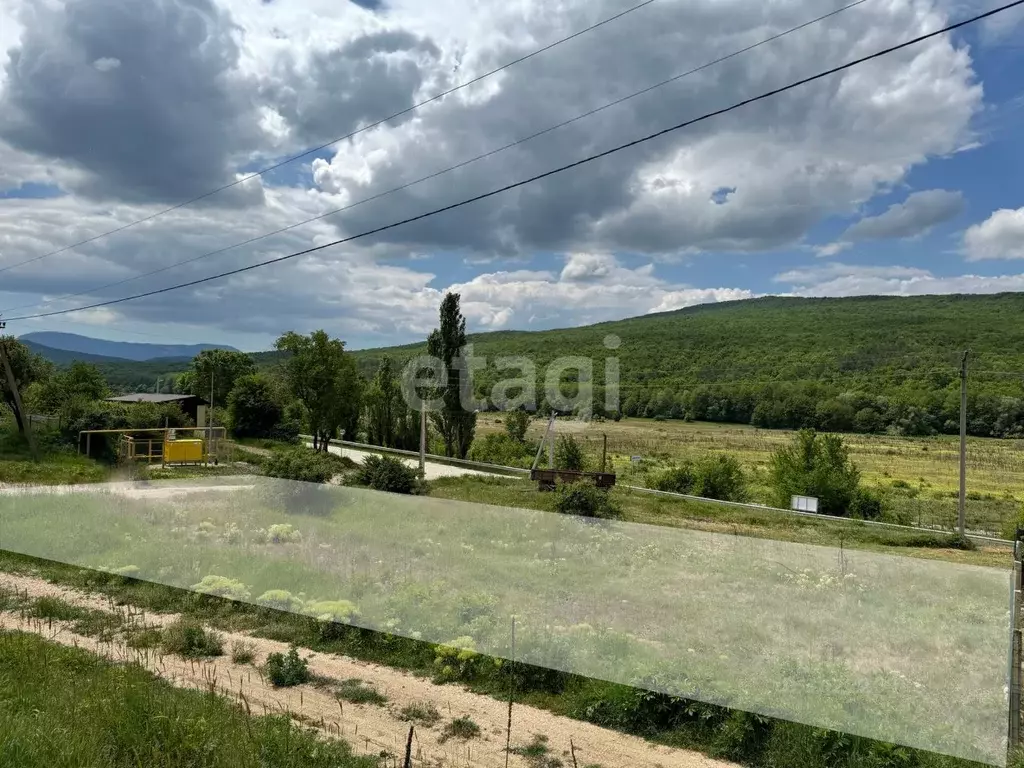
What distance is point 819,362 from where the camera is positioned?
50438 millimetres

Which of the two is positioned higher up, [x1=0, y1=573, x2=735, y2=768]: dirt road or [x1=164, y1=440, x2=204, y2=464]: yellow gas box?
[x1=164, y1=440, x2=204, y2=464]: yellow gas box

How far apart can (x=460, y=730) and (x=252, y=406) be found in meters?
32.0

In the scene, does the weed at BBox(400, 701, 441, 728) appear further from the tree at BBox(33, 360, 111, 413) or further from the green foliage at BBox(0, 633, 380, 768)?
the tree at BBox(33, 360, 111, 413)

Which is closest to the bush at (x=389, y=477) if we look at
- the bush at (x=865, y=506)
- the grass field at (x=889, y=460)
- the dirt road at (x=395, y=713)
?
the dirt road at (x=395, y=713)

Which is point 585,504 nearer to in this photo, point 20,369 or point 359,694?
point 359,694

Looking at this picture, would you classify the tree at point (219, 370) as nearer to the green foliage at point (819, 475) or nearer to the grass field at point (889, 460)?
the grass field at point (889, 460)

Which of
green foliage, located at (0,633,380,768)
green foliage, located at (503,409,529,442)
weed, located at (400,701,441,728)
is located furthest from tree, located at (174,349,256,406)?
weed, located at (400,701,441,728)

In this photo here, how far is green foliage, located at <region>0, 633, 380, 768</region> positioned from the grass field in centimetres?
2163

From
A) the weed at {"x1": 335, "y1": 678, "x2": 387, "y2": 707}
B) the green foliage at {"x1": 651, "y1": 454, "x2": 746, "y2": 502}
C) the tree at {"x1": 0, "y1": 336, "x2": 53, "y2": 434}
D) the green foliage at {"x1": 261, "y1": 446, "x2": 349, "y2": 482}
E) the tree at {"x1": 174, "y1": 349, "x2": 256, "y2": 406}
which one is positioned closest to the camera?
Result: the weed at {"x1": 335, "y1": 678, "x2": 387, "y2": 707}

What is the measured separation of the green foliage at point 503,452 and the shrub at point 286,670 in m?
24.6

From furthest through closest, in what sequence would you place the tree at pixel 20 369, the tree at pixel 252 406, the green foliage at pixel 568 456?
1. the tree at pixel 252 406
2. the tree at pixel 20 369
3. the green foliage at pixel 568 456

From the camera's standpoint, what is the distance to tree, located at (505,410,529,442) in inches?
1458

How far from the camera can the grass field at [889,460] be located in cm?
2553

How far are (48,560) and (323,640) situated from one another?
581 cm
